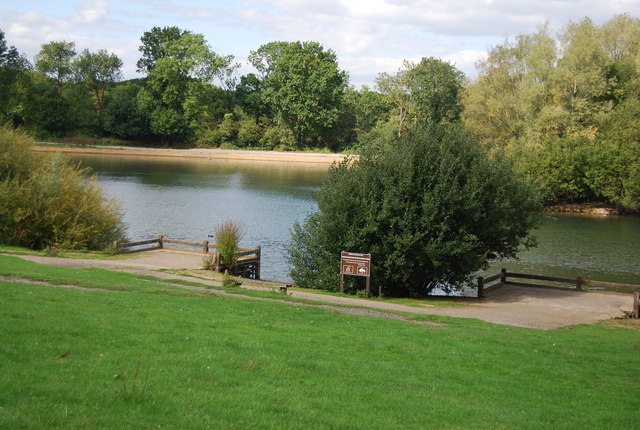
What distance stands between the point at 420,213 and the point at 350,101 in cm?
8480

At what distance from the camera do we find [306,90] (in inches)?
4134

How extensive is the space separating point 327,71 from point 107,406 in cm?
10365

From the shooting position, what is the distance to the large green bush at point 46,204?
98.9 ft

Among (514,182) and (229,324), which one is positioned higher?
(514,182)

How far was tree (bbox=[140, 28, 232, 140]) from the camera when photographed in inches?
4178

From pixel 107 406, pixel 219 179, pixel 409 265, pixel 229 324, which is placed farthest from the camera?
pixel 219 179

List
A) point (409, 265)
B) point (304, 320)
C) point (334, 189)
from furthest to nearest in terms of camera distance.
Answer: point (334, 189), point (409, 265), point (304, 320)

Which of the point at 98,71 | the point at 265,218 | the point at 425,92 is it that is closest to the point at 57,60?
the point at 98,71

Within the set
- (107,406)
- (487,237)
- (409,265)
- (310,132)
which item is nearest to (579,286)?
(487,237)

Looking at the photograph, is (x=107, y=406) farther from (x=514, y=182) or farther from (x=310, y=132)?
(x=310, y=132)

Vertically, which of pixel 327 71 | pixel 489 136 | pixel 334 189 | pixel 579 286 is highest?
pixel 327 71

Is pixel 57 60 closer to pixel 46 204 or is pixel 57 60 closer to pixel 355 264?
pixel 46 204

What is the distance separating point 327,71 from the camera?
106875 millimetres

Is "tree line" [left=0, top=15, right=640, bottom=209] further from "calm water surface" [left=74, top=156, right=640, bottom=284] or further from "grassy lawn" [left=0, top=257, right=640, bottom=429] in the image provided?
"grassy lawn" [left=0, top=257, right=640, bottom=429]
